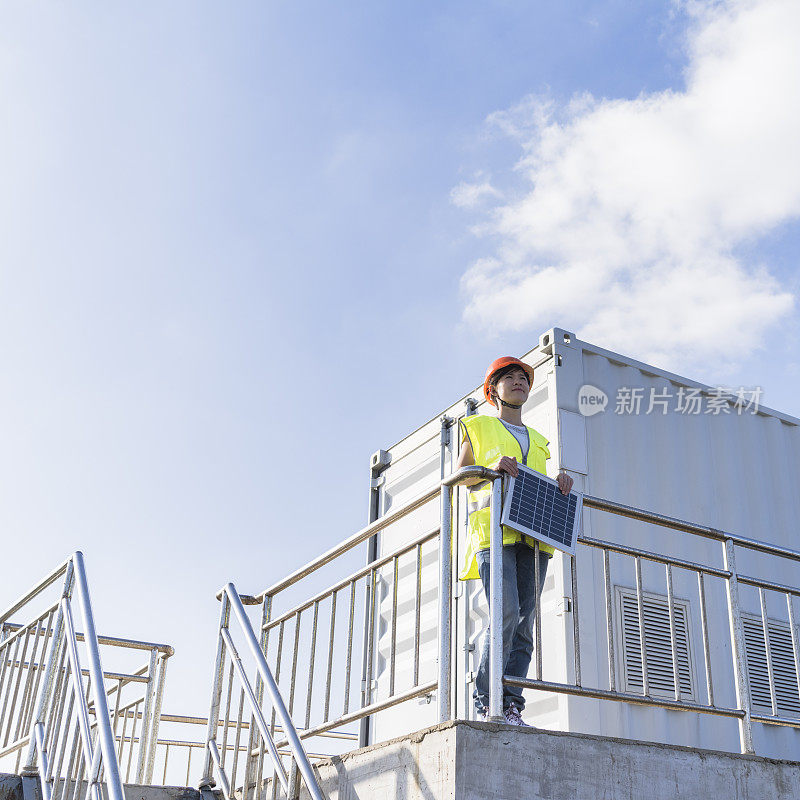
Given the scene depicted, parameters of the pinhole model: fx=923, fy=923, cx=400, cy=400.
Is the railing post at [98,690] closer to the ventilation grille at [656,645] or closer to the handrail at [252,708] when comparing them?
the handrail at [252,708]

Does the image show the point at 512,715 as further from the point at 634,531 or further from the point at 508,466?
the point at 634,531

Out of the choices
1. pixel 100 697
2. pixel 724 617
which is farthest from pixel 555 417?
pixel 100 697

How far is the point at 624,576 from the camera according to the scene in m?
5.71

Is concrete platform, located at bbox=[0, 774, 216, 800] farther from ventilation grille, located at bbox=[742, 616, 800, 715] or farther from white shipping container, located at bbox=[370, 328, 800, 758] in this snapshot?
ventilation grille, located at bbox=[742, 616, 800, 715]

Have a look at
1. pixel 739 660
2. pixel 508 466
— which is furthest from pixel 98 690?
pixel 739 660

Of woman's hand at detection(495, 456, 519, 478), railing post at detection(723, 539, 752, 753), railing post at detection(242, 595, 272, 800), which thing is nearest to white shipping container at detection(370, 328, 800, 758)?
railing post at detection(242, 595, 272, 800)

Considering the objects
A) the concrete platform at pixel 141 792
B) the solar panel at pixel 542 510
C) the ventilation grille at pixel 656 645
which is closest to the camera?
the solar panel at pixel 542 510

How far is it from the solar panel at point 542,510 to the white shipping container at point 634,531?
1.46 m

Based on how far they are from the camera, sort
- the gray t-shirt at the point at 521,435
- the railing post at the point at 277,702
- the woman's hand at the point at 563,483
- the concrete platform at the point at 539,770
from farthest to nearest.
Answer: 1. the gray t-shirt at the point at 521,435
2. the woman's hand at the point at 563,483
3. the railing post at the point at 277,702
4. the concrete platform at the point at 539,770

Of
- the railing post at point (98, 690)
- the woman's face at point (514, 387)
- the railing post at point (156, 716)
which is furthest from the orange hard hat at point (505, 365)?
the railing post at point (156, 716)

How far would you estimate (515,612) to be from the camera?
386cm

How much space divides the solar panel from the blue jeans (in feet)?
0.50

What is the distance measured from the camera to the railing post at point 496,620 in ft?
10.9

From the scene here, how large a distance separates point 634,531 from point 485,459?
2156 mm
